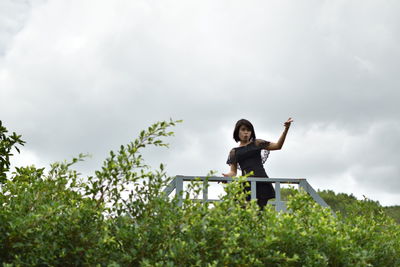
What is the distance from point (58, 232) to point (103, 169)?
1.95ft

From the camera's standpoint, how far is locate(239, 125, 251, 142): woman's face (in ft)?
26.4

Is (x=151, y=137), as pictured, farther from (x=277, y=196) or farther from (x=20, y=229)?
(x=277, y=196)

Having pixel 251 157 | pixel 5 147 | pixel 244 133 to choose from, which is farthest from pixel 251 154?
pixel 5 147

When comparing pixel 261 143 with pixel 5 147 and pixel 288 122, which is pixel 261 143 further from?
pixel 5 147

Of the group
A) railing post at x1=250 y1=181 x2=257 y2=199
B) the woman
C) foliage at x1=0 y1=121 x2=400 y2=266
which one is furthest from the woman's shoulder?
foliage at x1=0 y1=121 x2=400 y2=266

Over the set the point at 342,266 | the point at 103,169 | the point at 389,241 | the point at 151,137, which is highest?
the point at 151,137

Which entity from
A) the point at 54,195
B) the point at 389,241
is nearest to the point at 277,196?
the point at 389,241

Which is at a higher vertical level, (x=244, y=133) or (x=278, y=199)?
(x=244, y=133)

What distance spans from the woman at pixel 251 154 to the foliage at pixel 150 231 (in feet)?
10.9

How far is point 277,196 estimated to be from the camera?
729 centimetres

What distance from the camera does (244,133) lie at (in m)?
8.05

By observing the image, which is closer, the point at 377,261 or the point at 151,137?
the point at 151,137

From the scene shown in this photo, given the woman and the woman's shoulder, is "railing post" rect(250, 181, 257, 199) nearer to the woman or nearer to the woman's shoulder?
the woman

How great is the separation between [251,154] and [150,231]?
447 centimetres
